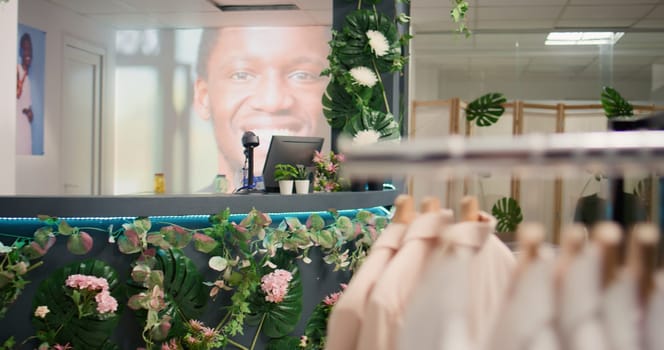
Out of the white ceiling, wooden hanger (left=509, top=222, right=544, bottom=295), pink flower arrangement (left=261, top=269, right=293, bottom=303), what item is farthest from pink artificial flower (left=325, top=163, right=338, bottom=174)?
wooden hanger (left=509, top=222, right=544, bottom=295)

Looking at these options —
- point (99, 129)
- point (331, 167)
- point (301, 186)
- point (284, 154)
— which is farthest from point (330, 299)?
point (99, 129)

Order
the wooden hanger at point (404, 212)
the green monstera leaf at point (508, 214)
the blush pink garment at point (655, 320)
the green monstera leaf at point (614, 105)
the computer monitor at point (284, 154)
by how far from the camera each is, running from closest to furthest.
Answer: the blush pink garment at point (655, 320) < the wooden hanger at point (404, 212) < the computer monitor at point (284, 154) < the green monstera leaf at point (614, 105) < the green monstera leaf at point (508, 214)

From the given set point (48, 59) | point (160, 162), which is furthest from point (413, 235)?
point (160, 162)

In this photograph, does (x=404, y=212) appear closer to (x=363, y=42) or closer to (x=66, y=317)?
(x=66, y=317)

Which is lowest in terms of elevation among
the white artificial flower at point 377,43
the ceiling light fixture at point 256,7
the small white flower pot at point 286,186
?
the small white flower pot at point 286,186

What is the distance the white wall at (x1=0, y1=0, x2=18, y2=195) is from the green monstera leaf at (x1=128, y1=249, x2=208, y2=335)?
5.33 feet

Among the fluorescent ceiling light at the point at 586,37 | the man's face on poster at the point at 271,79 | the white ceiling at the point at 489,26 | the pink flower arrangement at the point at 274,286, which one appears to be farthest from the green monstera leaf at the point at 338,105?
the fluorescent ceiling light at the point at 586,37

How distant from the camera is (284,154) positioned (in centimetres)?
460

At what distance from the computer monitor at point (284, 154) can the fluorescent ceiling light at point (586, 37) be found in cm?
500

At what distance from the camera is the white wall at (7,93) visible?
4.66 m

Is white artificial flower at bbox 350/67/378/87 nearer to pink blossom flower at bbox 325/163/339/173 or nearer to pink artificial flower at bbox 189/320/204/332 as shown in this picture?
pink blossom flower at bbox 325/163/339/173

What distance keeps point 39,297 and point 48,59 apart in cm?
472

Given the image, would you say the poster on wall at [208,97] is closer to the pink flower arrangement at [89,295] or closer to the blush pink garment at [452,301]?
the pink flower arrangement at [89,295]

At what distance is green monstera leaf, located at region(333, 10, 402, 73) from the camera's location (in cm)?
540
